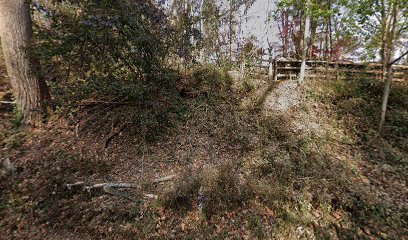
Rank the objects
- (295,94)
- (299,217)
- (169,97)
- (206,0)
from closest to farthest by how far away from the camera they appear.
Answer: (299,217) → (169,97) → (295,94) → (206,0)

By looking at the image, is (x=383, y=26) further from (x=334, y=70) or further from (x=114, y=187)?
(x=114, y=187)

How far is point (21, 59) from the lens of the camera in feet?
15.0

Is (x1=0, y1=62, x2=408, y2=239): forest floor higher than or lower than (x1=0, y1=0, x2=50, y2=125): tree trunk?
lower

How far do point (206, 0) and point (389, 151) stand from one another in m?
11.4

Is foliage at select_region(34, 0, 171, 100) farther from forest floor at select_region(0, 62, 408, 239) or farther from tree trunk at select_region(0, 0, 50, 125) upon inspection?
forest floor at select_region(0, 62, 408, 239)

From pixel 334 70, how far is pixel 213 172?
23.0 ft

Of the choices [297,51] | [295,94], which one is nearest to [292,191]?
[295,94]

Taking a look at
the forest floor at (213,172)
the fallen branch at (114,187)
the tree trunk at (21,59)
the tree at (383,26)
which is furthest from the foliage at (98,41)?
the tree at (383,26)

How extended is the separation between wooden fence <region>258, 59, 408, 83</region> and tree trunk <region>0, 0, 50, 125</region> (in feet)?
27.7

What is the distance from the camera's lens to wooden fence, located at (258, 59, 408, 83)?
7820 millimetres

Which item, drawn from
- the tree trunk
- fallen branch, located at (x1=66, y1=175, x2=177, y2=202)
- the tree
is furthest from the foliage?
the tree

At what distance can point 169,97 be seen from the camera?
6.20m

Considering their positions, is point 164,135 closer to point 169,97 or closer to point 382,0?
point 169,97

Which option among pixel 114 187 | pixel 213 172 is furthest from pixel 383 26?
pixel 114 187
